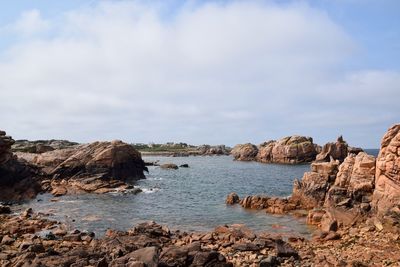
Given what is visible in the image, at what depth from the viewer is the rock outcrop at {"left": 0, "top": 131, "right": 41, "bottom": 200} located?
180 ft

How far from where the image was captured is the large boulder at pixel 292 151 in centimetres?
13675

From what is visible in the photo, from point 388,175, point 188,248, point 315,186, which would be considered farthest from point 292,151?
point 188,248

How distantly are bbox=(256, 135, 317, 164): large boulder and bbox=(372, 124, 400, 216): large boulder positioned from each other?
104 meters

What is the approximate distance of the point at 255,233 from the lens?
33.8m

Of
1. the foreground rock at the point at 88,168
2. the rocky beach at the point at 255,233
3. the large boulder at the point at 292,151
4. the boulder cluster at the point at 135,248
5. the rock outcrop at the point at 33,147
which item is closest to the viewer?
the boulder cluster at the point at 135,248

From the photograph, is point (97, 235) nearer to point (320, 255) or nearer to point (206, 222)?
point (206, 222)

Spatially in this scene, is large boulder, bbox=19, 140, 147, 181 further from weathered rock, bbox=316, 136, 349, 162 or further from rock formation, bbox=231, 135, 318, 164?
rock formation, bbox=231, 135, 318, 164

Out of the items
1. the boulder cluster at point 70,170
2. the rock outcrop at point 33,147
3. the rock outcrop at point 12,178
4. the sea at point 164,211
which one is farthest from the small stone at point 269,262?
the rock outcrop at point 33,147

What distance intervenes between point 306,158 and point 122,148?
78.5 meters

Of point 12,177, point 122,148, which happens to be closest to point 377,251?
point 12,177

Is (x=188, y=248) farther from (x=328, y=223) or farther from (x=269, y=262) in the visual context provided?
(x=328, y=223)

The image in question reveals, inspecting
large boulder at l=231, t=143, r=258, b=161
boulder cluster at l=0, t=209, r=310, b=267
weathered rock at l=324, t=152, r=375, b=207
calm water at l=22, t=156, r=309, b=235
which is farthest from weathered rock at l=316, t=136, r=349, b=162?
large boulder at l=231, t=143, r=258, b=161

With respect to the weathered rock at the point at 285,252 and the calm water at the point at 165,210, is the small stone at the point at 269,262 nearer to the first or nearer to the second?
the weathered rock at the point at 285,252

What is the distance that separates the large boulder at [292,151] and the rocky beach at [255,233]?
3450 inches
